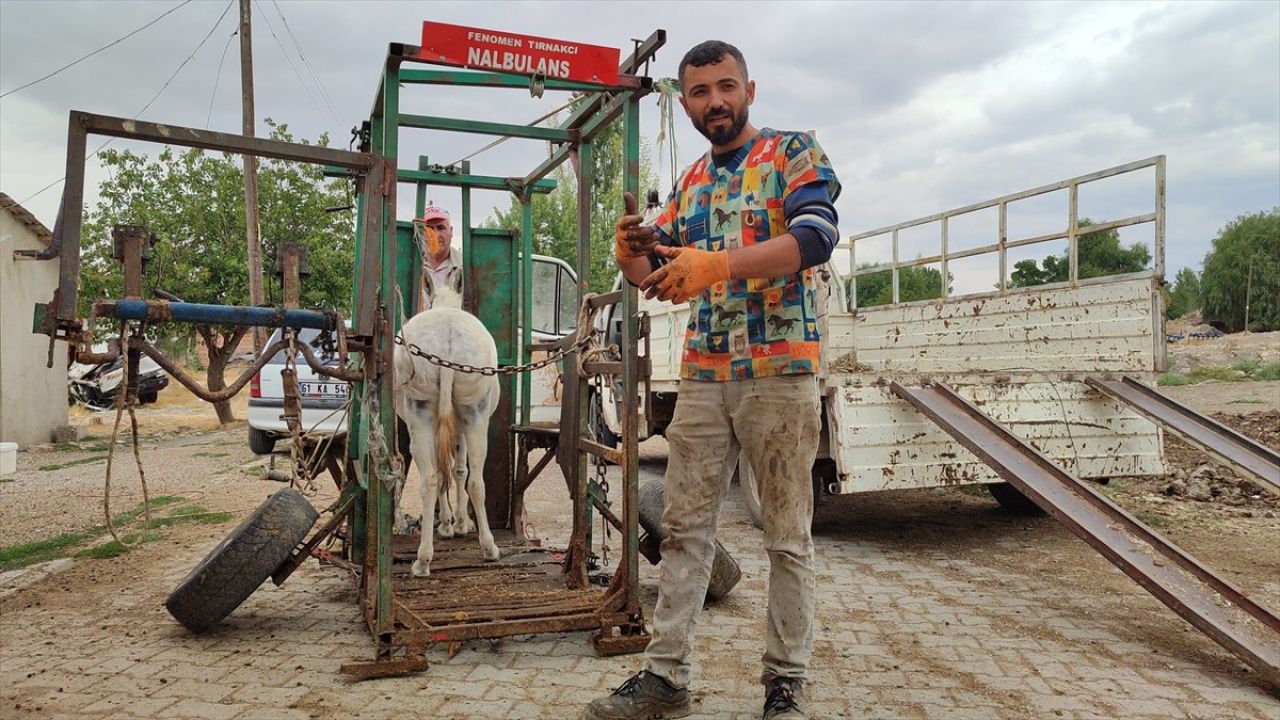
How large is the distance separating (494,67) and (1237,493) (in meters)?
7.08

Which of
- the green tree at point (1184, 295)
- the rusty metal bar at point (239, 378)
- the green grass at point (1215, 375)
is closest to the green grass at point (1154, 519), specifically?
the rusty metal bar at point (239, 378)

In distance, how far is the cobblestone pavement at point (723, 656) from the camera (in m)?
3.16

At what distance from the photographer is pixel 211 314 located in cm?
324

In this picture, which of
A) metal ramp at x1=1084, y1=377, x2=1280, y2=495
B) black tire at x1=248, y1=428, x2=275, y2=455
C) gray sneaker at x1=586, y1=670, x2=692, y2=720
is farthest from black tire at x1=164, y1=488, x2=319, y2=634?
black tire at x1=248, y1=428, x2=275, y2=455

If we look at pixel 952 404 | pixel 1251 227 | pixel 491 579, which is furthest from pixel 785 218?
pixel 1251 227

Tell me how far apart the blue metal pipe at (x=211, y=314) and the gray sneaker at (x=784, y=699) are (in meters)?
2.24

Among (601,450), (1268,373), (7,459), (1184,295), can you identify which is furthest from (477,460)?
(1184,295)

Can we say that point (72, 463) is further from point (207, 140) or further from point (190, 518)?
point (207, 140)

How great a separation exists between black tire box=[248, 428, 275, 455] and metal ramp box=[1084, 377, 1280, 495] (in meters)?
9.83

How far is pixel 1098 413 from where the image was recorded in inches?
237

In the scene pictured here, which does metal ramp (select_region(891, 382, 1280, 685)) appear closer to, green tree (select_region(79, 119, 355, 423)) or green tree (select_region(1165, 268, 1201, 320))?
green tree (select_region(79, 119, 355, 423))

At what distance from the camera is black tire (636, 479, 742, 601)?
441cm

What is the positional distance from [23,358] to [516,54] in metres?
14.5

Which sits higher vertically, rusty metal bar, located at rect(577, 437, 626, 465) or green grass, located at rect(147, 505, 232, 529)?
rusty metal bar, located at rect(577, 437, 626, 465)
